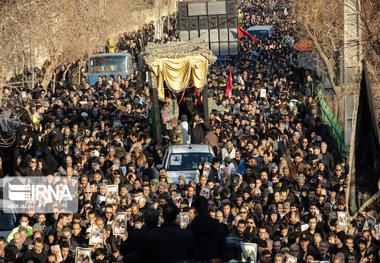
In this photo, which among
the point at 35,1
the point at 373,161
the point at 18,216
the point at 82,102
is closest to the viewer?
the point at 373,161

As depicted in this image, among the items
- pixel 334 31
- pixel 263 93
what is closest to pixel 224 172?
pixel 263 93

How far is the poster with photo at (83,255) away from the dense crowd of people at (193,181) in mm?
145

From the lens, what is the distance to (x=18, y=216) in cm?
1462

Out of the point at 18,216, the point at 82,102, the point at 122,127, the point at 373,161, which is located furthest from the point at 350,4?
the point at 373,161

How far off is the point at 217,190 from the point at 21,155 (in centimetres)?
591

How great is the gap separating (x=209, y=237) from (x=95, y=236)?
402 centimetres

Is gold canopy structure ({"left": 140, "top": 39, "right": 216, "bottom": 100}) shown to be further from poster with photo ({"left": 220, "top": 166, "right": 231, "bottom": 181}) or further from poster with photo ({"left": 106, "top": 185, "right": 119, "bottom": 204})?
poster with photo ({"left": 106, "top": 185, "right": 119, "bottom": 204})

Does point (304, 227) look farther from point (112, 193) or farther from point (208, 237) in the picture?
point (208, 237)

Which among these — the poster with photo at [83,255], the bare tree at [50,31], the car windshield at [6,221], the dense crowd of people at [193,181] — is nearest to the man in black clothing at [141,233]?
the dense crowd of people at [193,181]

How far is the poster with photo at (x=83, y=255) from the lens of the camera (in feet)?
40.0

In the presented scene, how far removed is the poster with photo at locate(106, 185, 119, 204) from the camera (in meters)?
14.8

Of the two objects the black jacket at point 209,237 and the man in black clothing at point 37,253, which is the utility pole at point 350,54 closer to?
the man in black clothing at point 37,253

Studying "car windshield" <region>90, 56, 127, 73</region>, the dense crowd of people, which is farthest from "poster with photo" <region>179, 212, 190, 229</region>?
"car windshield" <region>90, 56, 127, 73</region>

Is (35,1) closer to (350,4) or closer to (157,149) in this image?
(157,149)
